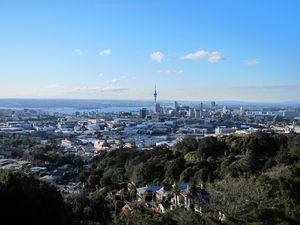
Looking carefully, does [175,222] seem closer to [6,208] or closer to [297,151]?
[6,208]

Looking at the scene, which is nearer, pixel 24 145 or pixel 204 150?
pixel 204 150

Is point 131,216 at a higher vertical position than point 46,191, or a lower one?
lower

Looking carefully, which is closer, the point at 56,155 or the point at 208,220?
the point at 208,220

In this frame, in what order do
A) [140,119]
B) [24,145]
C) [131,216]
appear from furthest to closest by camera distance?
[140,119] < [24,145] < [131,216]

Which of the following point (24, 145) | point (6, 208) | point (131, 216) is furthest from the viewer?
point (24, 145)

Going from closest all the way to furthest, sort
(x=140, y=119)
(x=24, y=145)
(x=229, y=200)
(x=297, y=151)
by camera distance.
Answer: (x=229, y=200) < (x=297, y=151) < (x=24, y=145) < (x=140, y=119)

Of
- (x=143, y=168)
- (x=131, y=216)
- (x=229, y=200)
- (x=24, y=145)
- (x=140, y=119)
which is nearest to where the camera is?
(x=131, y=216)

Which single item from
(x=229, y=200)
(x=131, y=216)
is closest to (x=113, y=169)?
(x=229, y=200)

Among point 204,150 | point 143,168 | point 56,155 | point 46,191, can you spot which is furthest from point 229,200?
point 56,155

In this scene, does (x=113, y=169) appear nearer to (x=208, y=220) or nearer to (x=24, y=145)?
(x=208, y=220)
